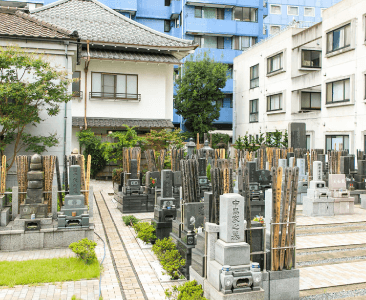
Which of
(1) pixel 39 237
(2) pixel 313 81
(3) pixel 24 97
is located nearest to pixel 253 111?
(2) pixel 313 81

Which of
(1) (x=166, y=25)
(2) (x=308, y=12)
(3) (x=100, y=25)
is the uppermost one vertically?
(2) (x=308, y=12)

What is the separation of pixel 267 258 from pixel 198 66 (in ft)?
104

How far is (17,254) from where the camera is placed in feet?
32.9

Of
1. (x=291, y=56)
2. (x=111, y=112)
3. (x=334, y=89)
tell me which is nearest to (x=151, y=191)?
(x=111, y=112)

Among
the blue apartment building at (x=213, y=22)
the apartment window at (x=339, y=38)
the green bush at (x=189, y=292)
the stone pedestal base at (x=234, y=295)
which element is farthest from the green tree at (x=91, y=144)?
the stone pedestal base at (x=234, y=295)

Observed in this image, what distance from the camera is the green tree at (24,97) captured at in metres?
13.4

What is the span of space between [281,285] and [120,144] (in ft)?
56.0

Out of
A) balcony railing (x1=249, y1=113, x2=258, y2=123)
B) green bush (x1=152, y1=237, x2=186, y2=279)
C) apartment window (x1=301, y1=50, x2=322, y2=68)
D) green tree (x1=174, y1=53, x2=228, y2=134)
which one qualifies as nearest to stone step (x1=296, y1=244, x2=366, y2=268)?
green bush (x1=152, y1=237, x2=186, y2=279)

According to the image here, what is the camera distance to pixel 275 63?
34.3 meters

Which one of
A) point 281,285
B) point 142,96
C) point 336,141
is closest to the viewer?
point 281,285

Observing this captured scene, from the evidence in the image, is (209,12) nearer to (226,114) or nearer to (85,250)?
(226,114)

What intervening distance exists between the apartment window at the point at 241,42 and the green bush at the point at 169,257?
36686 millimetres

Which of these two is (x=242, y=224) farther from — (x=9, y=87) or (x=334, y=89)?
(x=334, y=89)

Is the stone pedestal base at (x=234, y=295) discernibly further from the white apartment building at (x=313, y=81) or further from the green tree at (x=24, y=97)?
the white apartment building at (x=313, y=81)
